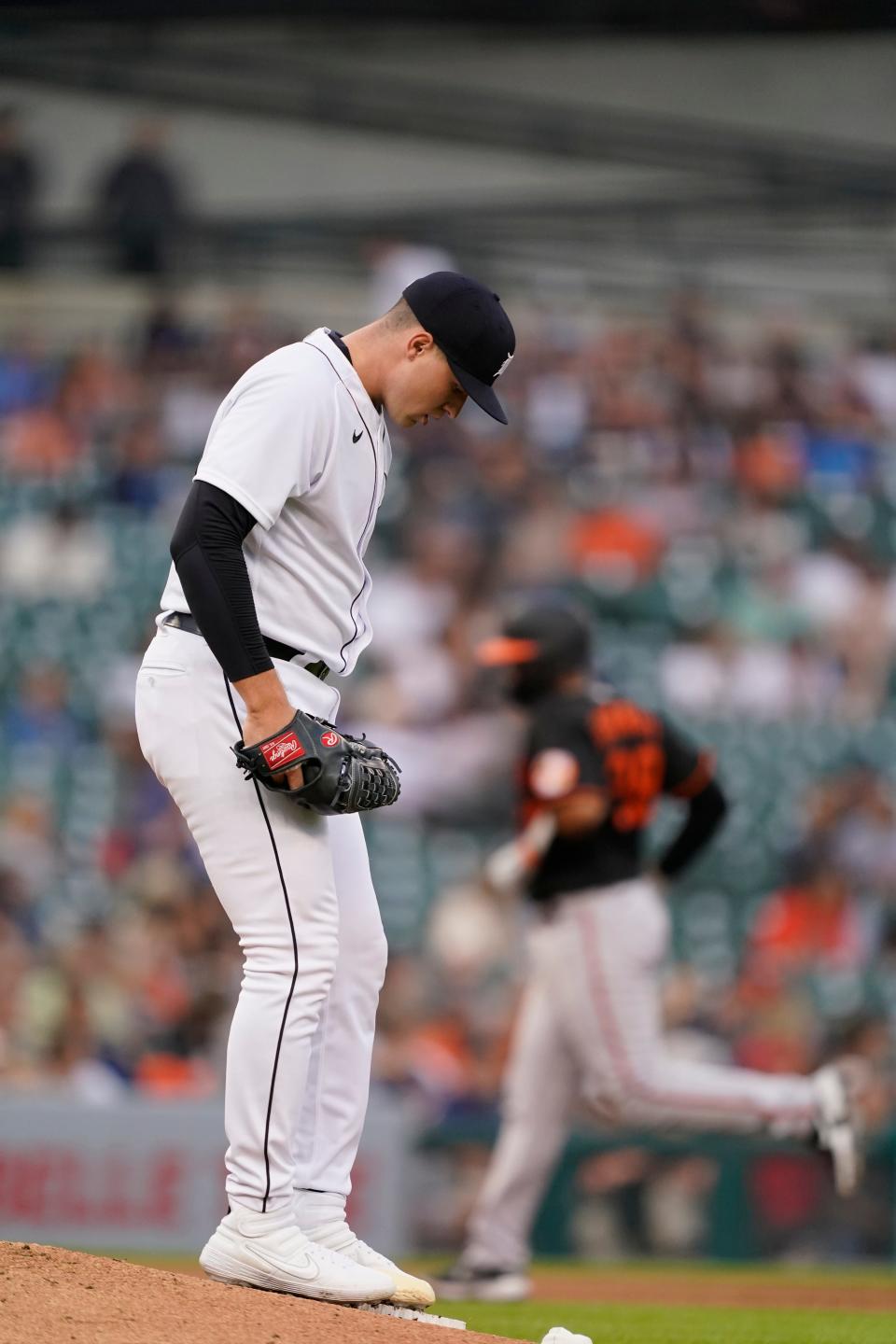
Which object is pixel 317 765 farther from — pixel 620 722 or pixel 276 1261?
pixel 620 722

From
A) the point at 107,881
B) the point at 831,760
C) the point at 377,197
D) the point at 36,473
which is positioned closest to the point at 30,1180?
the point at 107,881

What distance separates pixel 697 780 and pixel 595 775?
53 cm

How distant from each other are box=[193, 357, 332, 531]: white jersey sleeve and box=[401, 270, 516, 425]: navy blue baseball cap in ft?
0.89

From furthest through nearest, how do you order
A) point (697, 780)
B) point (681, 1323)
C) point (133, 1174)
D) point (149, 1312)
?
point (133, 1174), point (697, 780), point (681, 1323), point (149, 1312)

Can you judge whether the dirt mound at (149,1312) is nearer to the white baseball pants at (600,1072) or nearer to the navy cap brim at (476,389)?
the navy cap brim at (476,389)

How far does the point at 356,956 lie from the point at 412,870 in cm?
627

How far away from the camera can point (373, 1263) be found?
12.3 feet

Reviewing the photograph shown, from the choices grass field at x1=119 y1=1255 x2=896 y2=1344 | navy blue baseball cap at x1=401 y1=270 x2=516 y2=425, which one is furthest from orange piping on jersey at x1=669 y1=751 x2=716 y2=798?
navy blue baseball cap at x1=401 y1=270 x2=516 y2=425

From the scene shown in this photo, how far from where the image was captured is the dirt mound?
3133 mm

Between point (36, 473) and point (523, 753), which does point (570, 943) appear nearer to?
point (523, 753)

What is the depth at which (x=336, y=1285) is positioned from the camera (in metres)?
3.54

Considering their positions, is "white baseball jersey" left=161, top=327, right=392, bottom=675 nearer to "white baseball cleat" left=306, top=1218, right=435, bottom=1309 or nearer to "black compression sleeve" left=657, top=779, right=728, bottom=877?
"white baseball cleat" left=306, top=1218, right=435, bottom=1309

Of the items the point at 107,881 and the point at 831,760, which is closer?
the point at 107,881

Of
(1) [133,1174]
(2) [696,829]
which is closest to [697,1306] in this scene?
(2) [696,829]
